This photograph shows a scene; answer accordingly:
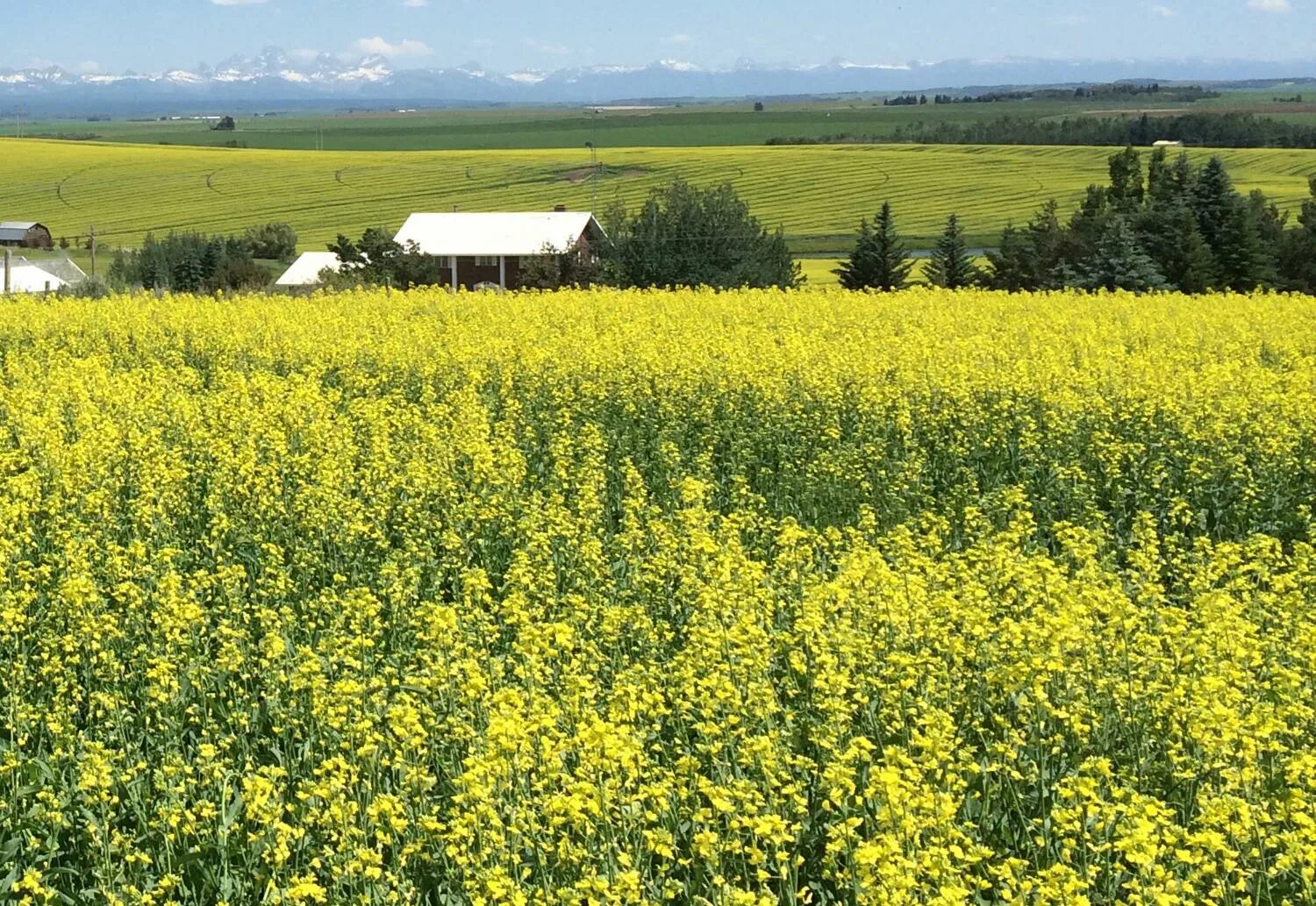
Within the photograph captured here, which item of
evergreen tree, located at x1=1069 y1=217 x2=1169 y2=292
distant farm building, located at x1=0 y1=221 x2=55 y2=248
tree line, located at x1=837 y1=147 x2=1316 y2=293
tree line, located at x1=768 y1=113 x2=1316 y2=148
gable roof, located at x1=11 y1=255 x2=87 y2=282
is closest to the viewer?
evergreen tree, located at x1=1069 y1=217 x2=1169 y2=292

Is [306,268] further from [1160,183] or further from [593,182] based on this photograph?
[1160,183]

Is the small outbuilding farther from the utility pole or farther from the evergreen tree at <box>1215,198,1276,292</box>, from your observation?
the evergreen tree at <box>1215,198,1276,292</box>

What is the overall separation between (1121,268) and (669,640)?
28164 millimetres

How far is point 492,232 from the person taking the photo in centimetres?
6744

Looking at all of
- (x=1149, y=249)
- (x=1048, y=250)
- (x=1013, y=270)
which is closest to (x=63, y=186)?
(x=1013, y=270)

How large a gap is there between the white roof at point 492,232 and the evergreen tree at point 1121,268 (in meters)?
32.3

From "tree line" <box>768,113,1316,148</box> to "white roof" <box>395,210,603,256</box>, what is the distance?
59431 millimetres

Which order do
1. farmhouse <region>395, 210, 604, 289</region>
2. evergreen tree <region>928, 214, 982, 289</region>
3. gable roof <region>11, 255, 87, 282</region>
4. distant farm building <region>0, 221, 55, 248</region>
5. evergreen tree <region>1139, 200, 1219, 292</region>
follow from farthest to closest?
1. distant farm building <region>0, 221, 55, 248</region>
2. farmhouse <region>395, 210, 604, 289</region>
3. gable roof <region>11, 255, 87, 282</region>
4. evergreen tree <region>928, 214, 982, 289</region>
5. evergreen tree <region>1139, 200, 1219, 292</region>

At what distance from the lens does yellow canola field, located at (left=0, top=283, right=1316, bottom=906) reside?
5191mm

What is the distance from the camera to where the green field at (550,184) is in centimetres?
8075

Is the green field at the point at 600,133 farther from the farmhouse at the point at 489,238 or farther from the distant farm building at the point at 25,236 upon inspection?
the farmhouse at the point at 489,238

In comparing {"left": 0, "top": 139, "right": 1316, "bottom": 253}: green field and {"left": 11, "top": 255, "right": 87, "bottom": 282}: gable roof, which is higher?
{"left": 0, "top": 139, "right": 1316, "bottom": 253}: green field

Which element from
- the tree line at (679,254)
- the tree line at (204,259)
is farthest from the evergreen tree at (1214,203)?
the tree line at (204,259)

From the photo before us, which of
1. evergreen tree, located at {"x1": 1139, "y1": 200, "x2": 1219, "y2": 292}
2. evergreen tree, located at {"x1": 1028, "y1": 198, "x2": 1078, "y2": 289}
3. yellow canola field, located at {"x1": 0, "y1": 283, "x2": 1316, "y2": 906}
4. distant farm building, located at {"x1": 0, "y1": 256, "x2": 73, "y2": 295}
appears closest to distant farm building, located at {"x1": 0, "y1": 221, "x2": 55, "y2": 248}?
distant farm building, located at {"x1": 0, "y1": 256, "x2": 73, "y2": 295}
